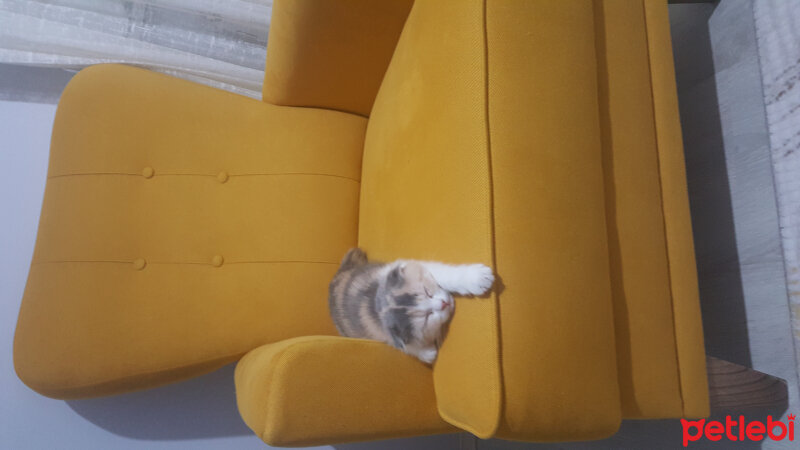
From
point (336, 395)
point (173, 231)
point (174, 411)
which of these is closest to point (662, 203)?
point (336, 395)

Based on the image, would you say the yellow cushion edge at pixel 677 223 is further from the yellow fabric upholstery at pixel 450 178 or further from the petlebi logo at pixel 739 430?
the yellow fabric upholstery at pixel 450 178

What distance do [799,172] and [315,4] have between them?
128 cm

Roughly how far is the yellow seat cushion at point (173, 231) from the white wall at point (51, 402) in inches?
13.9

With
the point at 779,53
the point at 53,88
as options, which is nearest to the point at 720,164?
the point at 779,53

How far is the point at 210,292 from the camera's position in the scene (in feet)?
4.10

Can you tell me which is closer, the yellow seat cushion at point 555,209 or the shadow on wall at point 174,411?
the yellow seat cushion at point 555,209

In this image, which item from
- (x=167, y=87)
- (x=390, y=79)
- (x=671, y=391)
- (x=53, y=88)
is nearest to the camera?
(x=671, y=391)

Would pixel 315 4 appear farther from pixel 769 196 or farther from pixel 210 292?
pixel 769 196

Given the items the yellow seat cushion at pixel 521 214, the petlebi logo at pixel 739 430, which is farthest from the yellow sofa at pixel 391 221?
the petlebi logo at pixel 739 430

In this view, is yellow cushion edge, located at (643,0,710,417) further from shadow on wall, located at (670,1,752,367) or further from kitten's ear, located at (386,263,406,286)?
kitten's ear, located at (386,263,406,286)

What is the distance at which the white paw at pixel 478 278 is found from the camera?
2.36 feet

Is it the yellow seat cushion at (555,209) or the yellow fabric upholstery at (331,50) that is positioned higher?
the yellow fabric upholstery at (331,50)

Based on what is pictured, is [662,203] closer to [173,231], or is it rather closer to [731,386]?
[731,386]

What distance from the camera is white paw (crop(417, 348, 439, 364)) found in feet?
2.89
